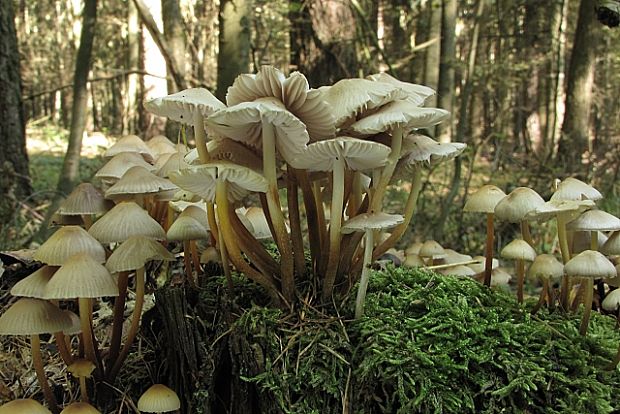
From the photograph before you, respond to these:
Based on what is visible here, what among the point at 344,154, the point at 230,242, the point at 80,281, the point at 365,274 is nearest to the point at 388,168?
the point at 344,154

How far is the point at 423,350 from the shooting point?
5.71 ft

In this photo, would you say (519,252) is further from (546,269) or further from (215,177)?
(215,177)

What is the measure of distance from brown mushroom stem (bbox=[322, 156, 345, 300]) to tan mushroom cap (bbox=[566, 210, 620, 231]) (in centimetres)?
88

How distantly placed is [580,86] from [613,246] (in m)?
5.41

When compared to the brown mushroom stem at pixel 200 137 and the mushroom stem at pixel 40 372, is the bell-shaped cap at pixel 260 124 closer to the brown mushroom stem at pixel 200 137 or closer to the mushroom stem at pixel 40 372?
the brown mushroom stem at pixel 200 137

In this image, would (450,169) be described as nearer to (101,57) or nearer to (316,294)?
(316,294)

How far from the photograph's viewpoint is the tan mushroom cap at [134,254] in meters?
1.72

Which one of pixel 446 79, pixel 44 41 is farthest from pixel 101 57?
pixel 446 79

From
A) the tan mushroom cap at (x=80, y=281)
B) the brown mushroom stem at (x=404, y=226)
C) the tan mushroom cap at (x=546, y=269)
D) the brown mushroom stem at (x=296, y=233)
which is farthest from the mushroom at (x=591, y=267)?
the tan mushroom cap at (x=80, y=281)

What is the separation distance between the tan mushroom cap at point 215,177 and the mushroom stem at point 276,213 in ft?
0.23

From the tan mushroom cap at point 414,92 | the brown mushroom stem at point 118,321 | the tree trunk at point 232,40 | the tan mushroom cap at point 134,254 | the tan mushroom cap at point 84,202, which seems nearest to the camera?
the tan mushroom cap at point 134,254

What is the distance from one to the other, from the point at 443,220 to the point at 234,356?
136 inches

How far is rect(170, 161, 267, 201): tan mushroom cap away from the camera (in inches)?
62.3

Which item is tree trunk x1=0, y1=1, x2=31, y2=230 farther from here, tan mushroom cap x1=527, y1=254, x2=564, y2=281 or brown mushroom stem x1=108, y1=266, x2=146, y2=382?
tan mushroom cap x1=527, y1=254, x2=564, y2=281
